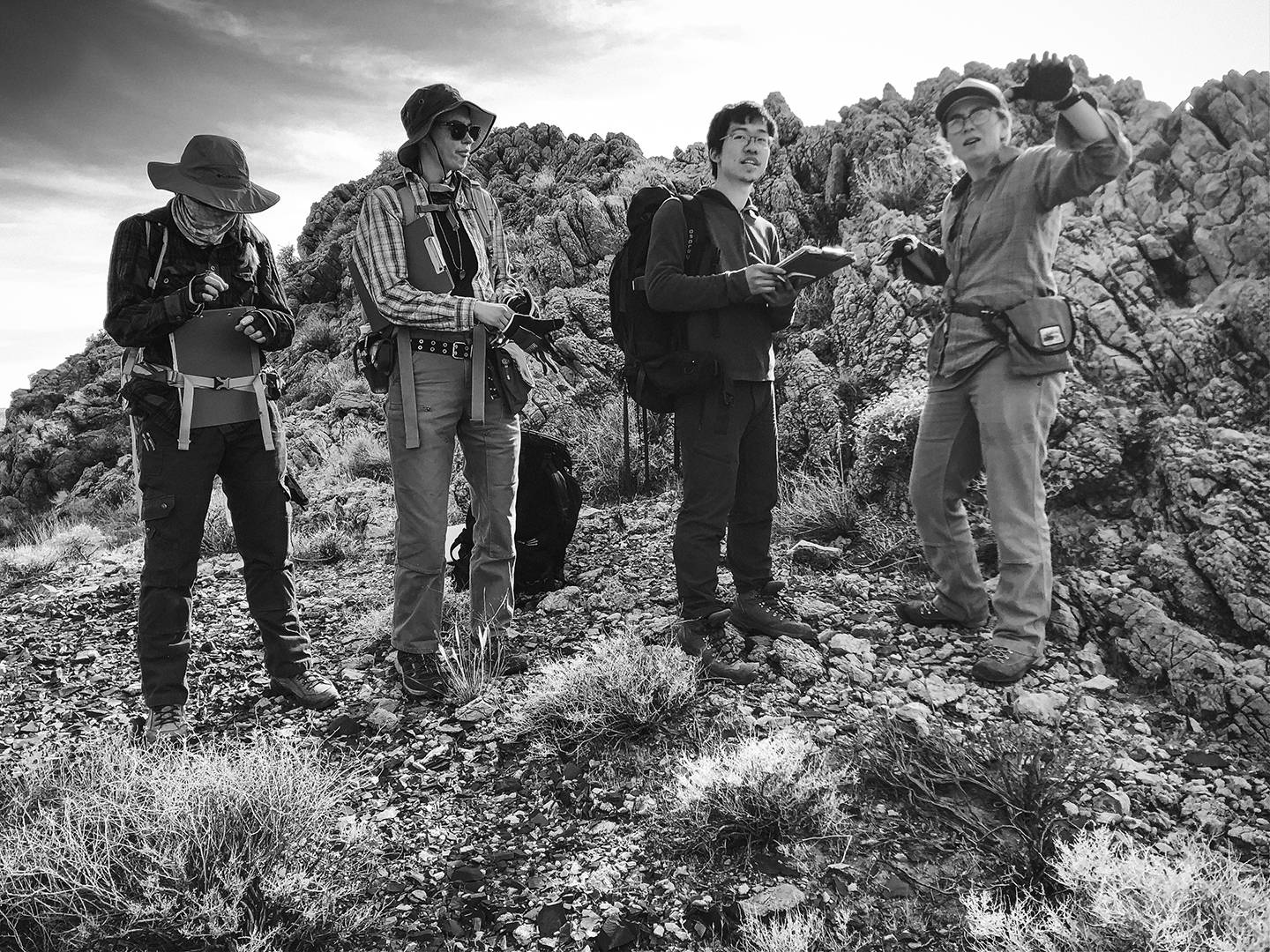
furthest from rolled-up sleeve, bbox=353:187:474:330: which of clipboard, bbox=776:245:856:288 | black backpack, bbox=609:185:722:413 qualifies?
clipboard, bbox=776:245:856:288

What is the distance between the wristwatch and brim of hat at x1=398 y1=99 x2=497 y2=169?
102 inches

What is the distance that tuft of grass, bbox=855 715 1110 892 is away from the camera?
92.7 inches

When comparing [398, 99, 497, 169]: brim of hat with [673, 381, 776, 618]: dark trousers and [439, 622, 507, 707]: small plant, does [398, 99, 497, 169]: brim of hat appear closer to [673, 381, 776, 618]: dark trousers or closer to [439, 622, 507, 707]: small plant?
[673, 381, 776, 618]: dark trousers

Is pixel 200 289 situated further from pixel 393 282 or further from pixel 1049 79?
pixel 1049 79

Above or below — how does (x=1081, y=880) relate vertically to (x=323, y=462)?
below

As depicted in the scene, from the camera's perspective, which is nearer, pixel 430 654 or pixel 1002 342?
pixel 1002 342

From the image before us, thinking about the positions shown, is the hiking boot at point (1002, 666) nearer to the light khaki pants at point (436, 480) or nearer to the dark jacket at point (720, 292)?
the dark jacket at point (720, 292)

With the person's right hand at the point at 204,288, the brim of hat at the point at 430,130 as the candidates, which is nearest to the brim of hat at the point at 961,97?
the brim of hat at the point at 430,130

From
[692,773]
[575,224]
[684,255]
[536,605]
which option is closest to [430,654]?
[536,605]

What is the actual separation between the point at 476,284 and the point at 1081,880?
348 cm

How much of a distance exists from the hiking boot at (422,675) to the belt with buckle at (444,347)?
157cm

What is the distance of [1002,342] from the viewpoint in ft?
11.4

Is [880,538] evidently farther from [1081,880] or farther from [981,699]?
[1081,880]

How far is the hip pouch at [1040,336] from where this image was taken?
333 cm
